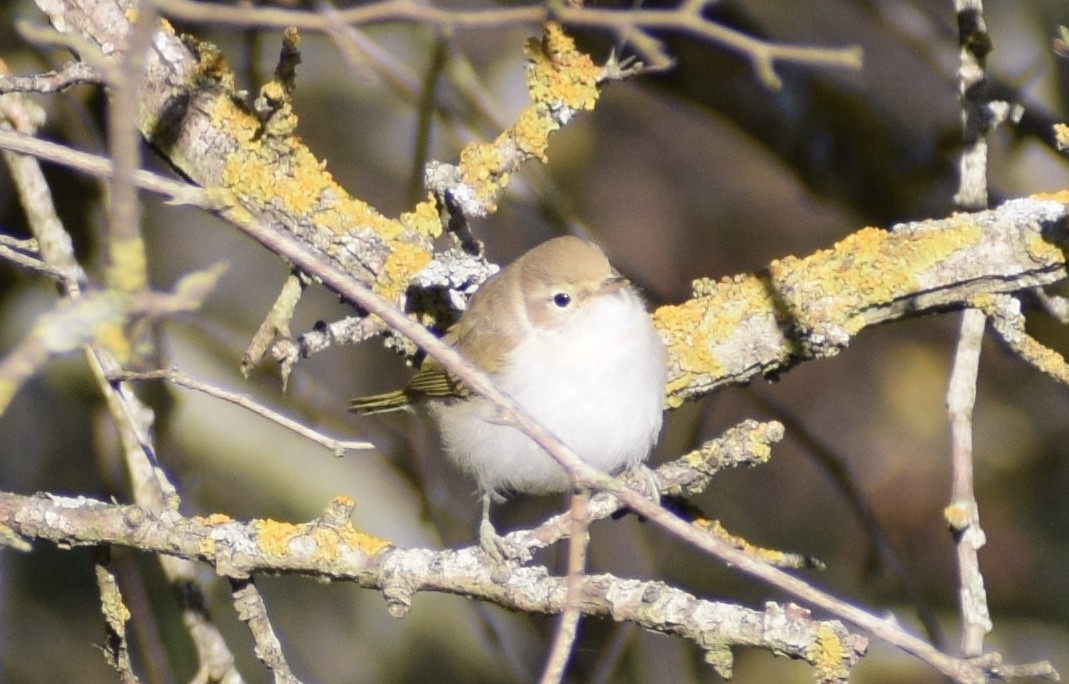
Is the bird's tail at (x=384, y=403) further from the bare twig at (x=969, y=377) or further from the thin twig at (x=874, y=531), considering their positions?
the bare twig at (x=969, y=377)

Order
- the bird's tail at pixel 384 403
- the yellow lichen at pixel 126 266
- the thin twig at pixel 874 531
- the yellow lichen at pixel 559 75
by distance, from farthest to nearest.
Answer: the bird's tail at pixel 384 403
the thin twig at pixel 874 531
the yellow lichen at pixel 559 75
the yellow lichen at pixel 126 266

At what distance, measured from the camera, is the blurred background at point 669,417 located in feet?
12.9

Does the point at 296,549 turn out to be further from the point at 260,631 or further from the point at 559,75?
the point at 559,75

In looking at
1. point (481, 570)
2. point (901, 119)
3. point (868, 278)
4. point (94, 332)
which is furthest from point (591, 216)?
point (94, 332)

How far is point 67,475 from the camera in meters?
4.88

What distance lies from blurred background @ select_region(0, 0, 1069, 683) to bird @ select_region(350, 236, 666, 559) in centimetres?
58

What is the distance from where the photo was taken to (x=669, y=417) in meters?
5.96

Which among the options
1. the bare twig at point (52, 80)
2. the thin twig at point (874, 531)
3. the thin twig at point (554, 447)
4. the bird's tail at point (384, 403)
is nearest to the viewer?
the thin twig at point (554, 447)

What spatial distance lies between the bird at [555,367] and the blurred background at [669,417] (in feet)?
1.91

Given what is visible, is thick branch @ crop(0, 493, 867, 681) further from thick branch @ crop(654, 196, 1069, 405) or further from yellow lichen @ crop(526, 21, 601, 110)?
yellow lichen @ crop(526, 21, 601, 110)

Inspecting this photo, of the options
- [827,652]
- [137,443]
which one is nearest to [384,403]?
[137,443]

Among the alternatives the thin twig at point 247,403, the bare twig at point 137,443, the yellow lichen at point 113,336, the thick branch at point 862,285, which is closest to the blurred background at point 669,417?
the bare twig at point 137,443

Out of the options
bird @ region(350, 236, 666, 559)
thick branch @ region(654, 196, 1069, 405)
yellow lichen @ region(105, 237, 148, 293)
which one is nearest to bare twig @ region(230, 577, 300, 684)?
bird @ region(350, 236, 666, 559)

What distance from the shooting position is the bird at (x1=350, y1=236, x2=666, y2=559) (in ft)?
9.90
